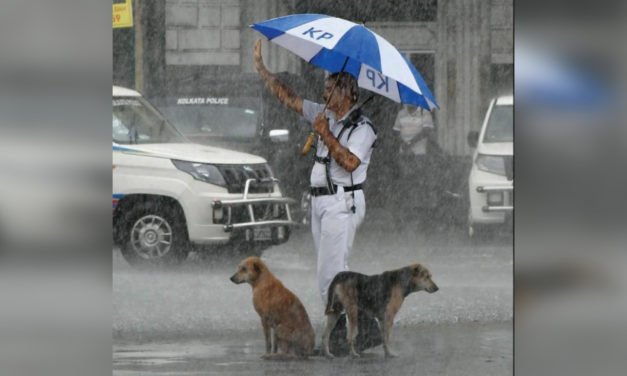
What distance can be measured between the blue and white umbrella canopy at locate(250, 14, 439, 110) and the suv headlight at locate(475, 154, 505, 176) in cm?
48

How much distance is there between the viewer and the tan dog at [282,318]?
7.89m

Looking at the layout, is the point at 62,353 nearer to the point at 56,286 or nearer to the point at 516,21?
the point at 56,286

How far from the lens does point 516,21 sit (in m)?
7.93

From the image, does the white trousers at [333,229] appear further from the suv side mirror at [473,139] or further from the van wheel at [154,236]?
the van wheel at [154,236]

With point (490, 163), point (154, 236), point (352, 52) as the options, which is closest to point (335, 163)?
point (352, 52)

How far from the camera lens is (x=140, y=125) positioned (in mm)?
7871

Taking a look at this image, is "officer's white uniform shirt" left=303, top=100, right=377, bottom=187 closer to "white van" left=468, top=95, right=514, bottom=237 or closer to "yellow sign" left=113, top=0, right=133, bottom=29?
"white van" left=468, top=95, right=514, bottom=237

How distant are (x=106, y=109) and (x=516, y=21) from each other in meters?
2.88

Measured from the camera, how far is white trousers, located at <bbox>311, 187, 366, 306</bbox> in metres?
7.85

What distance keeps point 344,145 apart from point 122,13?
175cm

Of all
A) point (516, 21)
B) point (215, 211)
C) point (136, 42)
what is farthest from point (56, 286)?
point (516, 21)

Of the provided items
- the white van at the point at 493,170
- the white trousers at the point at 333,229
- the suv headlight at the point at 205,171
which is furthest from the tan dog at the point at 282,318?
the white van at the point at 493,170

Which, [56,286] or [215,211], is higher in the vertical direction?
[215,211]

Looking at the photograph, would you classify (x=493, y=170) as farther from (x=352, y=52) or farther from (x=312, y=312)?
(x=312, y=312)
